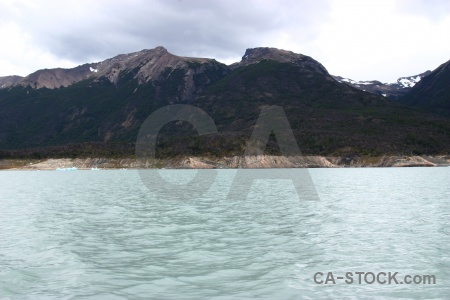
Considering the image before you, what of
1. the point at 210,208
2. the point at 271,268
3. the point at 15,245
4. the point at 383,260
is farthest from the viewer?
the point at 210,208

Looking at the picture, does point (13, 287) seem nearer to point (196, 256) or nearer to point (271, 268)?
point (196, 256)

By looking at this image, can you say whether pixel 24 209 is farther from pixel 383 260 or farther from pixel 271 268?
pixel 383 260

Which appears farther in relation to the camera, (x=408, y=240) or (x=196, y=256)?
(x=408, y=240)

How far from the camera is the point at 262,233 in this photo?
26.1 meters

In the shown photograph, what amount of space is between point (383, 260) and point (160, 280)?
10610 millimetres

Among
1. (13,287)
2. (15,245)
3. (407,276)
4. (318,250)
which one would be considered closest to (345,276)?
(407,276)

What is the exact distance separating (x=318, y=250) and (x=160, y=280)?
9.15 meters

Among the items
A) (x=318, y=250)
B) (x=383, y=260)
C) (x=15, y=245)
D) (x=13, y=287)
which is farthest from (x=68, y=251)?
(x=383, y=260)

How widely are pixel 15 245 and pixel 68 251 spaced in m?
4.06

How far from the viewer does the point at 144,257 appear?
19984 millimetres

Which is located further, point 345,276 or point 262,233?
point 262,233

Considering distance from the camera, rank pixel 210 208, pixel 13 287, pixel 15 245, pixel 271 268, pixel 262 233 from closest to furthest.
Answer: pixel 13 287 < pixel 271 268 < pixel 15 245 < pixel 262 233 < pixel 210 208

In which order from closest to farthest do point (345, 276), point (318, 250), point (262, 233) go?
1. point (345, 276)
2. point (318, 250)
3. point (262, 233)

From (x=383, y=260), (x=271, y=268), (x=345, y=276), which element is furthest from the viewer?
(x=383, y=260)
